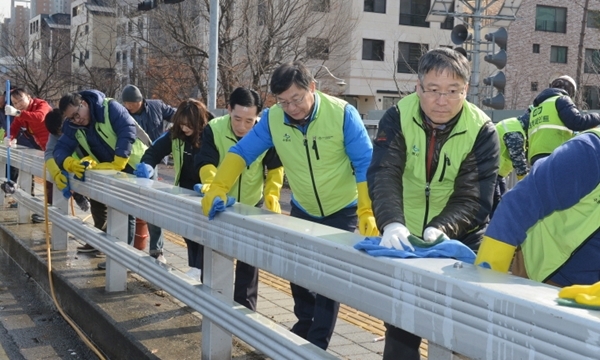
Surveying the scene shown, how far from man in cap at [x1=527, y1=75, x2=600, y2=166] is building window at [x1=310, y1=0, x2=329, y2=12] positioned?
2007cm

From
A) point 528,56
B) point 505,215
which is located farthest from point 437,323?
point 528,56

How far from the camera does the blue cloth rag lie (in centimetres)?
271

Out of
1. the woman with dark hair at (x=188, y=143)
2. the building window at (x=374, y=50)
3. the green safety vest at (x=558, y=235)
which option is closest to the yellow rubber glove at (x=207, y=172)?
the woman with dark hair at (x=188, y=143)

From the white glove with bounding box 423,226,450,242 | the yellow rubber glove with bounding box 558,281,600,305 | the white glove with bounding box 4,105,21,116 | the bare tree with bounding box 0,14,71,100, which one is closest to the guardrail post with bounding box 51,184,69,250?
the white glove with bounding box 4,105,21,116

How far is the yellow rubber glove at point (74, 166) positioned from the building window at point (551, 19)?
147 feet

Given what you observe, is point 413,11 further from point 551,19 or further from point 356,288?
point 356,288

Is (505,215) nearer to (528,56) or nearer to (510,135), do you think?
(510,135)

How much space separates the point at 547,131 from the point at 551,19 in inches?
1713

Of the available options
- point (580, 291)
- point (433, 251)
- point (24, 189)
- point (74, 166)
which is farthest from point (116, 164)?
point (580, 291)

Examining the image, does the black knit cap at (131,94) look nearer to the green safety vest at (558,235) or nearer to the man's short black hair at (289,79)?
the man's short black hair at (289,79)

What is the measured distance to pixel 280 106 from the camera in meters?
4.71

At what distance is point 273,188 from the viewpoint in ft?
19.1

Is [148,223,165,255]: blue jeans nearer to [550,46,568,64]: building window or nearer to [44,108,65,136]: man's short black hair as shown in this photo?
[44,108,65,136]: man's short black hair

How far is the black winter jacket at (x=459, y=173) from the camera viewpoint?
11.4ft
